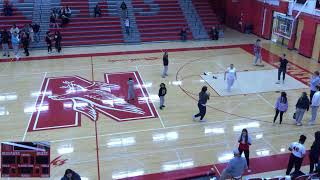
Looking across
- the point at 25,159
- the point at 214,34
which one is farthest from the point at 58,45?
the point at 25,159

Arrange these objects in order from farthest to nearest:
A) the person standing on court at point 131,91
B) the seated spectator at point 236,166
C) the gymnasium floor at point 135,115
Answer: the person standing on court at point 131,91
the gymnasium floor at point 135,115
the seated spectator at point 236,166

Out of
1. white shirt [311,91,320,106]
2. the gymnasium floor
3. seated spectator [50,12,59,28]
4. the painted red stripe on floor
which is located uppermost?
seated spectator [50,12,59,28]

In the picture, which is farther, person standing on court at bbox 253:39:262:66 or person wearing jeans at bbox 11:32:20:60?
person wearing jeans at bbox 11:32:20:60

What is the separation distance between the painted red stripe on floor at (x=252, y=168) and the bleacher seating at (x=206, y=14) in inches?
697

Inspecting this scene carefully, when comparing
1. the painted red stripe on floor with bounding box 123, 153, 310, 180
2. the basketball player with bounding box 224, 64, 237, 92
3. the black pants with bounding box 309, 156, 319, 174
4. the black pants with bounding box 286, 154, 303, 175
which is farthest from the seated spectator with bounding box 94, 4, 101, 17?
the black pants with bounding box 309, 156, 319, 174

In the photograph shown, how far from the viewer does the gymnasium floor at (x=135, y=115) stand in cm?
1051

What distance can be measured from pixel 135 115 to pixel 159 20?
14.8m

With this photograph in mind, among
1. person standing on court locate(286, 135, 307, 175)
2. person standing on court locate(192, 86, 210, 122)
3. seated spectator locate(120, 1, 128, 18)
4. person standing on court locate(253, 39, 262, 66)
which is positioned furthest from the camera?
seated spectator locate(120, 1, 128, 18)

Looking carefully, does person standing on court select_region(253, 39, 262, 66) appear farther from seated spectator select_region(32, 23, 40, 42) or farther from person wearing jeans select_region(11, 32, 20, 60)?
seated spectator select_region(32, 23, 40, 42)

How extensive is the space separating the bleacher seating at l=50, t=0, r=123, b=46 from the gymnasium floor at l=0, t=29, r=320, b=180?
3.22 m

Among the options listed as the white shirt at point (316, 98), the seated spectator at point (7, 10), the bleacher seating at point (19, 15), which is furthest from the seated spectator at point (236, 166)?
the seated spectator at point (7, 10)

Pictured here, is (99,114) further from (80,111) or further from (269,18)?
(269,18)

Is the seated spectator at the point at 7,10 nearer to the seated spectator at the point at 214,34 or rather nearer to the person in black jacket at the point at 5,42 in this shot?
the person in black jacket at the point at 5,42

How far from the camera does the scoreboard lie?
753 centimetres
